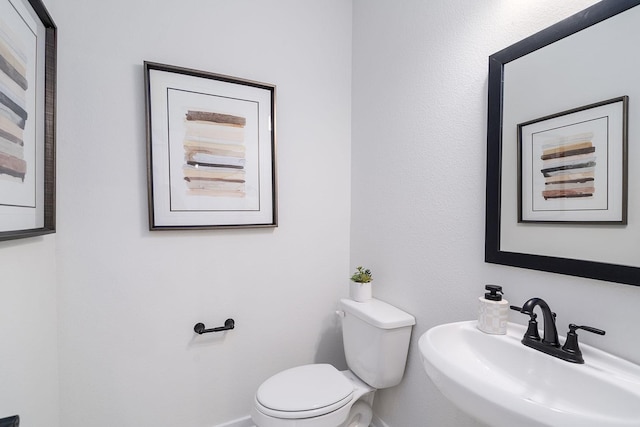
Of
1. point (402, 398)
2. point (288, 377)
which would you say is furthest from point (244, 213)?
point (402, 398)

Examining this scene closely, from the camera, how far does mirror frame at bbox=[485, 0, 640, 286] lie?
0.75 meters

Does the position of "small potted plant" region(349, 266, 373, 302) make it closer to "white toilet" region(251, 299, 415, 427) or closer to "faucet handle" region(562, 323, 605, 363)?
"white toilet" region(251, 299, 415, 427)

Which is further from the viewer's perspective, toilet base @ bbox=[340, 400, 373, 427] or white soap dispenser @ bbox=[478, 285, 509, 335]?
toilet base @ bbox=[340, 400, 373, 427]

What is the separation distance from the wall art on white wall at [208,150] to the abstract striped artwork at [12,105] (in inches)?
17.5

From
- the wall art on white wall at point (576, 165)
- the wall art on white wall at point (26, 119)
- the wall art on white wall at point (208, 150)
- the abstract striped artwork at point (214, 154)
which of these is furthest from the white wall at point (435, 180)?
the wall art on white wall at point (26, 119)

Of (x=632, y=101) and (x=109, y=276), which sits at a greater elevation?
(x=632, y=101)

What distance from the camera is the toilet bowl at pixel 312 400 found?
1147 mm

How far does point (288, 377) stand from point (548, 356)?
1.03 meters

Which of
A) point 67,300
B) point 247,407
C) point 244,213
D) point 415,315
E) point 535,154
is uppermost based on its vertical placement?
point 535,154

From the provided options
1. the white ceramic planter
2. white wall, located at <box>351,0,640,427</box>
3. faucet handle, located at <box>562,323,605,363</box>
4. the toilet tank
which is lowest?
the toilet tank

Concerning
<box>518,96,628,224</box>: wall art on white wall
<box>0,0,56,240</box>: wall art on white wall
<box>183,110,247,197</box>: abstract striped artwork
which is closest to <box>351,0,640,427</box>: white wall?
<box>518,96,628,224</box>: wall art on white wall

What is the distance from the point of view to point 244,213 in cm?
156

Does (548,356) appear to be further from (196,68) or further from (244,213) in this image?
(196,68)

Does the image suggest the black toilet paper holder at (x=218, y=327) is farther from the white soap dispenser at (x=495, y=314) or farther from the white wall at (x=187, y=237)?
the white soap dispenser at (x=495, y=314)
